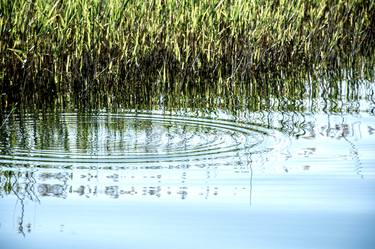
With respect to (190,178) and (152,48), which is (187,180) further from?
(152,48)

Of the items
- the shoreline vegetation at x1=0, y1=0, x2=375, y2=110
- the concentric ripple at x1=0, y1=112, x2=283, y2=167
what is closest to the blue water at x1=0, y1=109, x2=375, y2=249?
the concentric ripple at x1=0, y1=112, x2=283, y2=167

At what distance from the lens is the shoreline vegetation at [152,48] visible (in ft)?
23.9

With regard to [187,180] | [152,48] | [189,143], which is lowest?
[187,180]

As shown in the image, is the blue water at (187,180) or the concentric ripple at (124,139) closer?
the blue water at (187,180)

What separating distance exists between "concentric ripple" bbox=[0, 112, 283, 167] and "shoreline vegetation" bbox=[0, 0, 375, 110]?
66 cm

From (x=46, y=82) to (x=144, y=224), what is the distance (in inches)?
146

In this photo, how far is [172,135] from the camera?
606 centimetres

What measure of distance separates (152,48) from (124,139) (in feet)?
7.60

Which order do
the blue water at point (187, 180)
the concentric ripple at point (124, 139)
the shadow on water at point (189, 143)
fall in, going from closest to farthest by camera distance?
the blue water at point (187, 180) < the shadow on water at point (189, 143) < the concentric ripple at point (124, 139)

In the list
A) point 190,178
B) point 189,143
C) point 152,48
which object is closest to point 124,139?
point 189,143

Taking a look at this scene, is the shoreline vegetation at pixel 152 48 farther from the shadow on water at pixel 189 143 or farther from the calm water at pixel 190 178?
the calm water at pixel 190 178

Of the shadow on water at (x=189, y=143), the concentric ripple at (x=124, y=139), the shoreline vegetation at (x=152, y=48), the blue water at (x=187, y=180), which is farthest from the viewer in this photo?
the shoreline vegetation at (x=152, y=48)

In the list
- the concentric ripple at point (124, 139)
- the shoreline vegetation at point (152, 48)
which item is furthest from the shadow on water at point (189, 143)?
the shoreline vegetation at point (152, 48)

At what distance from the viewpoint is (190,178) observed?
492 centimetres
